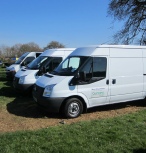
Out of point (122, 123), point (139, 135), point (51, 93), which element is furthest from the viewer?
point (51, 93)

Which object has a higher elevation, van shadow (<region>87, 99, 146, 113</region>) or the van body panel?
the van body panel

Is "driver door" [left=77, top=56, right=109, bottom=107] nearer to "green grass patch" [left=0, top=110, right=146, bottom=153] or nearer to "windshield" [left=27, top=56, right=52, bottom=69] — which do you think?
"green grass patch" [left=0, top=110, right=146, bottom=153]

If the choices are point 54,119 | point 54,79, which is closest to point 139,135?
point 54,119

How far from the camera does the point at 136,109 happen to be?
29.8 feet

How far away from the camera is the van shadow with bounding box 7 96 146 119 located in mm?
8219

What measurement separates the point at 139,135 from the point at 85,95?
2.52m

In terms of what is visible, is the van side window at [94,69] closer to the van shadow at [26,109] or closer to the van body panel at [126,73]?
the van body panel at [126,73]

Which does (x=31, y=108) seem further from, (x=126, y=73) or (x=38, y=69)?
(x=126, y=73)

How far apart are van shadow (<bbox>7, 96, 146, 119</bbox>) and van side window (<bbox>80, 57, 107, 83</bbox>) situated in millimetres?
1335

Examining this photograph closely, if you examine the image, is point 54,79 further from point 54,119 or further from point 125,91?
point 125,91

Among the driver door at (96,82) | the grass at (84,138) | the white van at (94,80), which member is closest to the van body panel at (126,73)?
the white van at (94,80)

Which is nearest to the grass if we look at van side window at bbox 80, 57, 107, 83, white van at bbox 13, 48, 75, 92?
van side window at bbox 80, 57, 107, 83

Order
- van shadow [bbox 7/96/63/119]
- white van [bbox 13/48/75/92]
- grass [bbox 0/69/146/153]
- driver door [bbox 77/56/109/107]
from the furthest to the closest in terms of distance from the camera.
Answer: white van [bbox 13/48/75/92] → van shadow [bbox 7/96/63/119] → driver door [bbox 77/56/109/107] → grass [bbox 0/69/146/153]

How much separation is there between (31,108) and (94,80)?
2.58 metres
